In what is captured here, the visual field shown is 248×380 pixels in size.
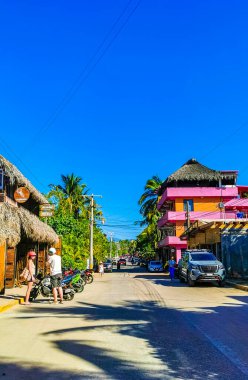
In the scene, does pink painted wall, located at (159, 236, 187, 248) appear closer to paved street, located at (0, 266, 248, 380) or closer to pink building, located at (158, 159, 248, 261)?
pink building, located at (158, 159, 248, 261)

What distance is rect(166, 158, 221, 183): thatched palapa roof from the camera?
51.1 metres

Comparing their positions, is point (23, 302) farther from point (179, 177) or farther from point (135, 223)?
point (135, 223)

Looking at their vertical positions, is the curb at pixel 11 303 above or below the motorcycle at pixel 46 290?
below

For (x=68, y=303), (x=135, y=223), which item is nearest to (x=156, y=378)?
(x=68, y=303)

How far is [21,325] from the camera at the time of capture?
29.6ft

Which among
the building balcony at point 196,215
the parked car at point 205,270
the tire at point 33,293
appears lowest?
the tire at point 33,293

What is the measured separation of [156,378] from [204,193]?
4650 centimetres

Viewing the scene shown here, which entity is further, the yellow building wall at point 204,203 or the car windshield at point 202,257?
the yellow building wall at point 204,203

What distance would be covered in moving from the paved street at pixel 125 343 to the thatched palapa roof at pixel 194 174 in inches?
1576

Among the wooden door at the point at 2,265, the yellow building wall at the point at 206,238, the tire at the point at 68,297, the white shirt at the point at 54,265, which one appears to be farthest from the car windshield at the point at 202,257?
the wooden door at the point at 2,265

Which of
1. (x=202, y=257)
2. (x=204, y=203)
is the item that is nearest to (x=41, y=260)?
(x=202, y=257)

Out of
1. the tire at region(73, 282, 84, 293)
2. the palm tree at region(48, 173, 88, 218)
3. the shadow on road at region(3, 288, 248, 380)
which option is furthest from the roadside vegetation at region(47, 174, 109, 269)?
the shadow on road at region(3, 288, 248, 380)

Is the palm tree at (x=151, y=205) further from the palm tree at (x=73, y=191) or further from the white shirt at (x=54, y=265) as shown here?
the white shirt at (x=54, y=265)

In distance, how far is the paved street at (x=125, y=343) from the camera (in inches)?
209
